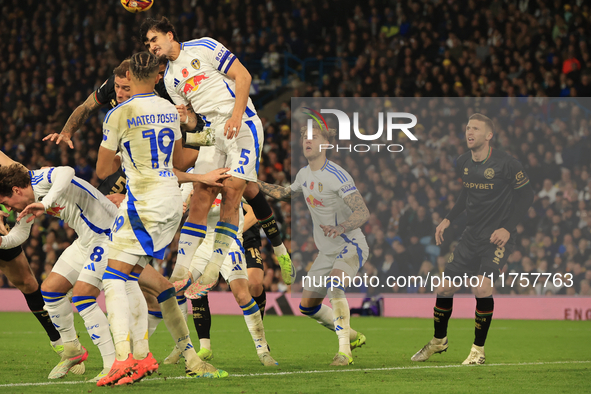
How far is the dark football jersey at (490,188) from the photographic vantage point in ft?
27.3

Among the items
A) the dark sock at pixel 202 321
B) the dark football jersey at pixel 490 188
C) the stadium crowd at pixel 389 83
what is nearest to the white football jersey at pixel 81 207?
the dark sock at pixel 202 321

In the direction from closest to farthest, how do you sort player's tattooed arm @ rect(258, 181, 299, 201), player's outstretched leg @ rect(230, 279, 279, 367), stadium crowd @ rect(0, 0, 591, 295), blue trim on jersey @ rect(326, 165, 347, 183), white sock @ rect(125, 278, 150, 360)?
white sock @ rect(125, 278, 150, 360), player's outstretched leg @ rect(230, 279, 279, 367), blue trim on jersey @ rect(326, 165, 347, 183), player's tattooed arm @ rect(258, 181, 299, 201), stadium crowd @ rect(0, 0, 591, 295)

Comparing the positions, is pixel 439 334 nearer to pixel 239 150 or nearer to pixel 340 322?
pixel 340 322

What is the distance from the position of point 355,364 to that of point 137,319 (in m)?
2.56

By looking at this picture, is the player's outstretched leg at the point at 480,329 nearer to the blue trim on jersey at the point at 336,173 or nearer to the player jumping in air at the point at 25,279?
the blue trim on jersey at the point at 336,173

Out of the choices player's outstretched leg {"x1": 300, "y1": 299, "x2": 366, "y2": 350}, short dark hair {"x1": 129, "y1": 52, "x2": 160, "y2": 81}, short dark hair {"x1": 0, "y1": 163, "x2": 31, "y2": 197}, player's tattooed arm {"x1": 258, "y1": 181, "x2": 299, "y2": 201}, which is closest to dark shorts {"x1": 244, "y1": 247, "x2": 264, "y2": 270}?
player's tattooed arm {"x1": 258, "y1": 181, "x2": 299, "y2": 201}

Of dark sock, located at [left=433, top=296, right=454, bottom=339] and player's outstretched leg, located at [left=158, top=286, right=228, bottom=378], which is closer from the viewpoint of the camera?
player's outstretched leg, located at [left=158, top=286, right=228, bottom=378]

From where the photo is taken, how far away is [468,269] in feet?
26.9

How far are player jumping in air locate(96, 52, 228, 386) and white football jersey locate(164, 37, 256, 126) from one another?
106cm

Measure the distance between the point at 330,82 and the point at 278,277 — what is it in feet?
18.2

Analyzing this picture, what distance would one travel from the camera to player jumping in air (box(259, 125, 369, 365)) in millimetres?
7617

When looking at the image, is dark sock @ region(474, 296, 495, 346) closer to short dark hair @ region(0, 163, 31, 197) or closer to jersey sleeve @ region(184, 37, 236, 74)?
jersey sleeve @ region(184, 37, 236, 74)

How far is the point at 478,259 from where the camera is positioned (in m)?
8.23

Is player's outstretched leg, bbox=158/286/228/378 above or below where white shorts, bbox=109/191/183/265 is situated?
below
